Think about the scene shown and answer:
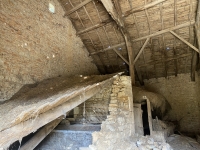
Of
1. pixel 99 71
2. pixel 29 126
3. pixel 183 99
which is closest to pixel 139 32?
pixel 99 71

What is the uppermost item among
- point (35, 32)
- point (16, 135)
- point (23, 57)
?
point (35, 32)

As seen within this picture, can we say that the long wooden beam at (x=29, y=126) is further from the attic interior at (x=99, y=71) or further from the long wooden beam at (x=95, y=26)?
the long wooden beam at (x=95, y=26)

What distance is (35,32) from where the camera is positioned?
434cm

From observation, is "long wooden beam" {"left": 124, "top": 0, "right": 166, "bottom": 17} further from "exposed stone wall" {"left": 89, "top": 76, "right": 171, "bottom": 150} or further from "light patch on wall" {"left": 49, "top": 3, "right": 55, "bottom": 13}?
"light patch on wall" {"left": 49, "top": 3, "right": 55, "bottom": 13}

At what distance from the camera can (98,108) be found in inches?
171

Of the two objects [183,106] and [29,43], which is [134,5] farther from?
[183,106]

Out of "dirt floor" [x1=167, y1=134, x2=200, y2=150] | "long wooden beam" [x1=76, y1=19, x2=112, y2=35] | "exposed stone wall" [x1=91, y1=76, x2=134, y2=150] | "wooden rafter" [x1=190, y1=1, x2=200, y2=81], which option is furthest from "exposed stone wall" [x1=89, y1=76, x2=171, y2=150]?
"wooden rafter" [x1=190, y1=1, x2=200, y2=81]

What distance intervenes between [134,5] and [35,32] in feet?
10.2

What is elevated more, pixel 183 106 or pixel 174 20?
pixel 174 20

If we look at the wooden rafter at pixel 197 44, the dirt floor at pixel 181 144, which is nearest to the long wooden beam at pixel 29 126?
the dirt floor at pixel 181 144

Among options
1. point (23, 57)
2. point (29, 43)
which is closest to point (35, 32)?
point (29, 43)

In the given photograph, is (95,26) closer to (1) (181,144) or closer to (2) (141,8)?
(2) (141,8)

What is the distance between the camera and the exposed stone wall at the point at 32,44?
3502 millimetres

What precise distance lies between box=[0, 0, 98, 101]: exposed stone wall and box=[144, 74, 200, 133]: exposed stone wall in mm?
4480
